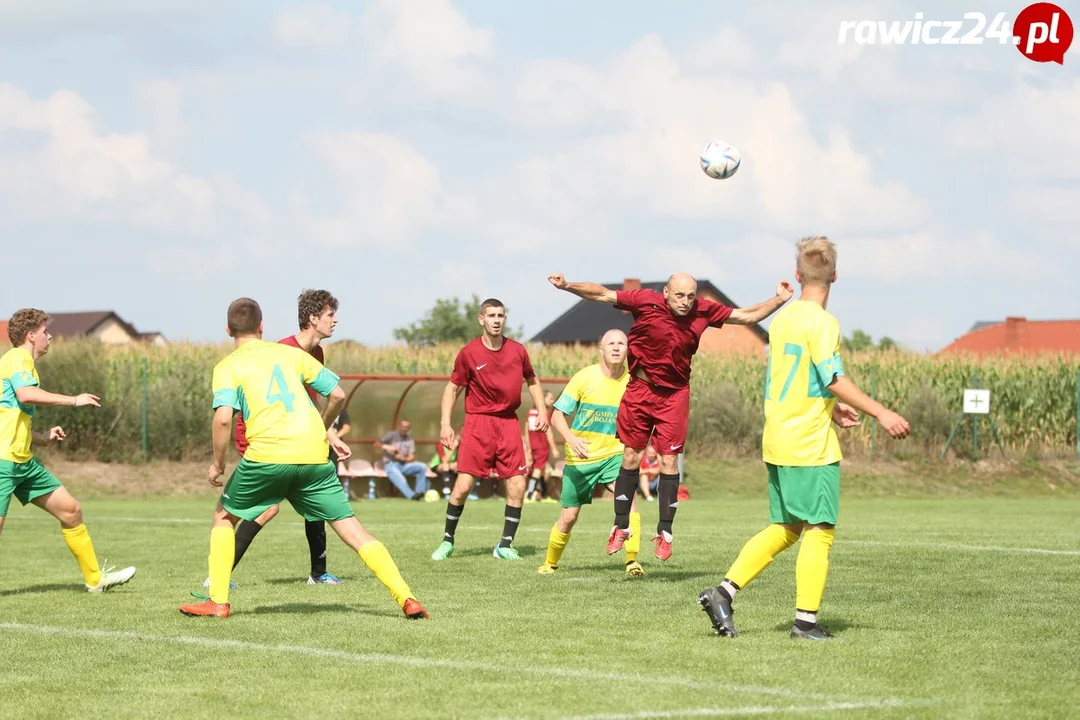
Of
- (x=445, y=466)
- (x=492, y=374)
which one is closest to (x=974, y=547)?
(x=492, y=374)

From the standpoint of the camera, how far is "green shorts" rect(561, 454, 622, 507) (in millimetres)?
11664

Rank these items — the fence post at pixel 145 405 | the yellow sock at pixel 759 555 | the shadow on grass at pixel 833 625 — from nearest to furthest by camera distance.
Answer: the yellow sock at pixel 759 555, the shadow on grass at pixel 833 625, the fence post at pixel 145 405

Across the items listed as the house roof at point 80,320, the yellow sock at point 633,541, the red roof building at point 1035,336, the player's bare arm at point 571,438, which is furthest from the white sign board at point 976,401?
the house roof at point 80,320

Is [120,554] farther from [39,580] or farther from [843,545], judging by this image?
[843,545]

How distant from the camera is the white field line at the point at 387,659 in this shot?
20.3 feet

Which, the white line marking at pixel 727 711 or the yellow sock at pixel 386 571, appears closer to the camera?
the white line marking at pixel 727 711

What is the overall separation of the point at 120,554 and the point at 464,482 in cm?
381

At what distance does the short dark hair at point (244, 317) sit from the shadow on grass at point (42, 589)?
3017 mm

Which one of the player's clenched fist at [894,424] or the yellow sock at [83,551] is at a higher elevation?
the player's clenched fist at [894,424]

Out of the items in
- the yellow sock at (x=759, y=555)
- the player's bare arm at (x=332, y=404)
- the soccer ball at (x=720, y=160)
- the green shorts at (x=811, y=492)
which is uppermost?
the soccer ball at (x=720, y=160)

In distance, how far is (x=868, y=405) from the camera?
7270 millimetres

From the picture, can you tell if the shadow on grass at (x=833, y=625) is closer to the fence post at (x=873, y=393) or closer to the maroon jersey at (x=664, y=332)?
the maroon jersey at (x=664, y=332)

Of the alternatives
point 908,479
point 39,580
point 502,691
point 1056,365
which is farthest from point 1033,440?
point 502,691

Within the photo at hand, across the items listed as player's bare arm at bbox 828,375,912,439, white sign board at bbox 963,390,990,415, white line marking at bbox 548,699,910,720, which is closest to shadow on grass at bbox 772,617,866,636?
player's bare arm at bbox 828,375,912,439
